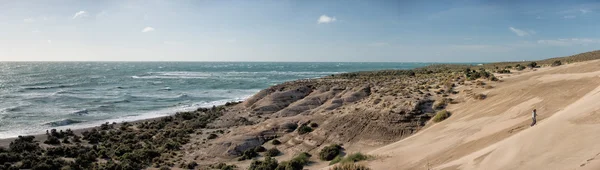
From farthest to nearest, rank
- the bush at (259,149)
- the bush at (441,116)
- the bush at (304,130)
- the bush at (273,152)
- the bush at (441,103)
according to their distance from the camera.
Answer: the bush at (304,130) → the bush at (441,103) → the bush at (259,149) → the bush at (273,152) → the bush at (441,116)

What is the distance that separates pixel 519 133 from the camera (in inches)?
531

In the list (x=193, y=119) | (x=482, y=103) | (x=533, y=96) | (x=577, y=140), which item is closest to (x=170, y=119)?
(x=193, y=119)

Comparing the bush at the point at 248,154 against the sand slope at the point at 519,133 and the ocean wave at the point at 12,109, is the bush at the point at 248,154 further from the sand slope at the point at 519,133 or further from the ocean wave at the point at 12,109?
the ocean wave at the point at 12,109

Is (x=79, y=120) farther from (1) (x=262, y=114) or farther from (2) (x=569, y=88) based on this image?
(2) (x=569, y=88)

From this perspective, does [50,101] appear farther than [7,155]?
Yes

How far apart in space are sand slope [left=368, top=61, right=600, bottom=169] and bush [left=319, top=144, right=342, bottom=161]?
3.90 m

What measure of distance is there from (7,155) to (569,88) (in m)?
34.2

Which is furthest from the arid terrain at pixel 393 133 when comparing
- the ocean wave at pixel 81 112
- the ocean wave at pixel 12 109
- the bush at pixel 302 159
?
the ocean wave at pixel 12 109

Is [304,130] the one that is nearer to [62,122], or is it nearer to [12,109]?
[62,122]

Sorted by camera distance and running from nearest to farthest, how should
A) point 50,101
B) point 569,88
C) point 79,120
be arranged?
point 569,88
point 79,120
point 50,101

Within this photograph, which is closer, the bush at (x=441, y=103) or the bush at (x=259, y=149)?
the bush at (x=259, y=149)

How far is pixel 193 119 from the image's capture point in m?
38.6

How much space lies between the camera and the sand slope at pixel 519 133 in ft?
34.9

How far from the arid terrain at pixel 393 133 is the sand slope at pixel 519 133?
0.15 feet
